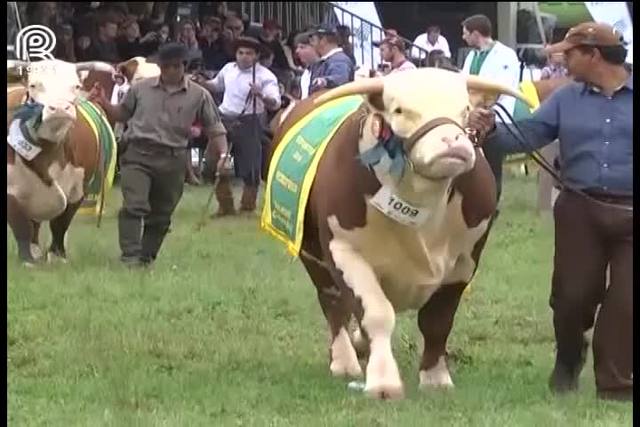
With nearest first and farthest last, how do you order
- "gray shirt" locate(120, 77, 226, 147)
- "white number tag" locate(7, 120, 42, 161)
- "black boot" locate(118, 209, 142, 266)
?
"white number tag" locate(7, 120, 42, 161) < "gray shirt" locate(120, 77, 226, 147) < "black boot" locate(118, 209, 142, 266)

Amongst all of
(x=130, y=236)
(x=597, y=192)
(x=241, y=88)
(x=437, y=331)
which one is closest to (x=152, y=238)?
(x=130, y=236)

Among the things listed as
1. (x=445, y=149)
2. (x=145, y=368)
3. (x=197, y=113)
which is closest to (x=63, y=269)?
(x=197, y=113)

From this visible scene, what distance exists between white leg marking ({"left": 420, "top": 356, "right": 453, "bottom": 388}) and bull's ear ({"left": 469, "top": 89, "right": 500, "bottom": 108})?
1.25m

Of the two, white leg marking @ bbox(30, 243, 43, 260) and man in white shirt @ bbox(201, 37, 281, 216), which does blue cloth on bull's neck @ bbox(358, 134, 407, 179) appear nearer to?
white leg marking @ bbox(30, 243, 43, 260)

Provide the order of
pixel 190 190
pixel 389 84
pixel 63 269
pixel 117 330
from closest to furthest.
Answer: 1. pixel 389 84
2. pixel 117 330
3. pixel 63 269
4. pixel 190 190

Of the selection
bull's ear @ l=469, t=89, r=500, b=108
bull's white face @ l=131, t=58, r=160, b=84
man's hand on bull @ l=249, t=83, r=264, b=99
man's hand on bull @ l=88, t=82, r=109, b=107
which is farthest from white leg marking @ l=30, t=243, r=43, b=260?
bull's ear @ l=469, t=89, r=500, b=108

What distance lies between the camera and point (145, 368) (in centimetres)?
805

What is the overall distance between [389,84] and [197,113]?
518 centimetres

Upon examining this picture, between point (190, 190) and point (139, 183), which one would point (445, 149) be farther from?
point (190, 190)

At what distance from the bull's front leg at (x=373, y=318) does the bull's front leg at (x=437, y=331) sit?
0.46 meters

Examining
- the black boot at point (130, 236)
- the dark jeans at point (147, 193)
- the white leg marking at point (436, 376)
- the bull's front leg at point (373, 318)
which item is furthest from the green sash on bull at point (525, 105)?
the black boot at point (130, 236)

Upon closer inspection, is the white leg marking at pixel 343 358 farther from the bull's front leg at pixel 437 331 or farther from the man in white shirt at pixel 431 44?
the man in white shirt at pixel 431 44

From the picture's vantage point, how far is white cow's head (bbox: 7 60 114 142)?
1109 cm

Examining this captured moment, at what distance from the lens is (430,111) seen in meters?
6.84
